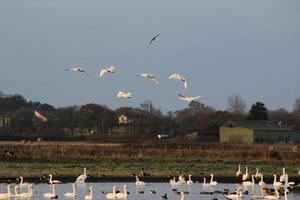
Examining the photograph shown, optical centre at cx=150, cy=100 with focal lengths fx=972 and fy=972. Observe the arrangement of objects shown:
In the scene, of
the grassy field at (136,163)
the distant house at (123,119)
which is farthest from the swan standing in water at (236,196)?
the distant house at (123,119)

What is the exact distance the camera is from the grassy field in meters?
56.6

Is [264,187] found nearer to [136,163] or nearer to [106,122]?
[136,163]

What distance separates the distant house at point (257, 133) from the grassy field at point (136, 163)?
43235mm

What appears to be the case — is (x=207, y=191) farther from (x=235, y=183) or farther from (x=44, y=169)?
(x=44, y=169)

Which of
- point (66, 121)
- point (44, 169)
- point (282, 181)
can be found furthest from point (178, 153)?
point (66, 121)

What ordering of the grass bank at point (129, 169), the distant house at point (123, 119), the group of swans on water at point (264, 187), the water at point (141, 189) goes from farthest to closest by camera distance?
the distant house at point (123, 119)
the grass bank at point (129, 169)
the water at point (141, 189)
the group of swans on water at point (264, 187)

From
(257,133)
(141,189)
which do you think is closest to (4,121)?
(257,133)

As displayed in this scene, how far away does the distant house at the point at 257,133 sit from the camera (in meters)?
116

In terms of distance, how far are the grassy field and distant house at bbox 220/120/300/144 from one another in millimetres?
43235

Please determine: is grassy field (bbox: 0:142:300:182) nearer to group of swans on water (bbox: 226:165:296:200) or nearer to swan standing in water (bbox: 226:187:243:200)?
group of swans on water (bbox: 226:165:296:200)

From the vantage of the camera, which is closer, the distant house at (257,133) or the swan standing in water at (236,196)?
the swan standing in water at (236,196)

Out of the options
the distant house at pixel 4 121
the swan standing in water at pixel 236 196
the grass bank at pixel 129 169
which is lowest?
the swan standing in water at pixel 236 196

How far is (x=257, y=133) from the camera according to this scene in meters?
116

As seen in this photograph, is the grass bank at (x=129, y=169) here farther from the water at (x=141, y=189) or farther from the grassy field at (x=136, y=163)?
the water at (x=141, y=189)
